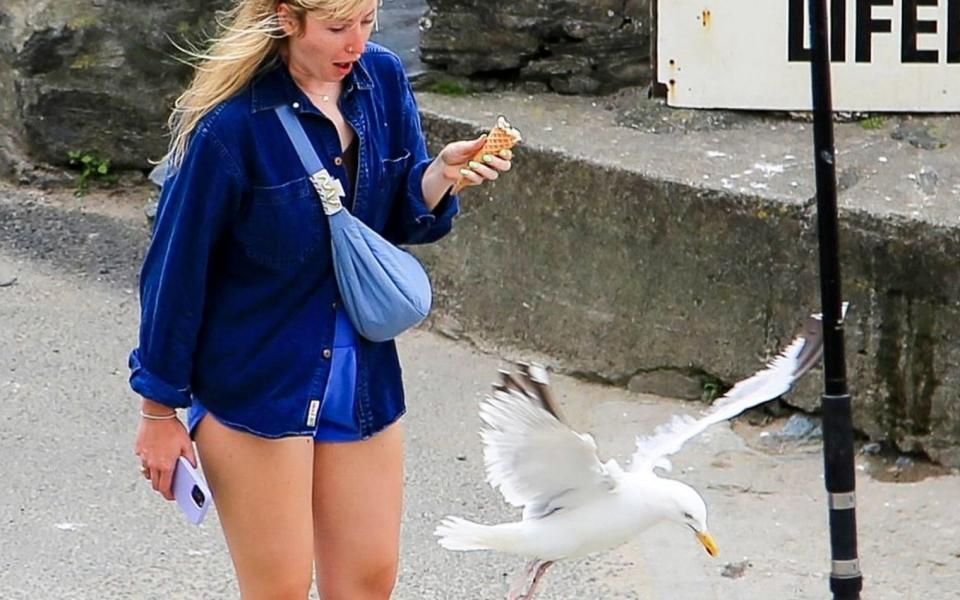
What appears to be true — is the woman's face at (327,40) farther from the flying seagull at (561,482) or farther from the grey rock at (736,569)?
the grey rock at (736,569)

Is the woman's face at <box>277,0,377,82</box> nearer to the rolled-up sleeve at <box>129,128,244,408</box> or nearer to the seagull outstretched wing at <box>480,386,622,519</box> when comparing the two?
the rolled-up sleeve at <box>129,128,244,408</box>

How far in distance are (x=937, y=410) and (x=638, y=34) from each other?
176 cm

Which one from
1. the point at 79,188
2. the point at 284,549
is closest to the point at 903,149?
the point at 284,549

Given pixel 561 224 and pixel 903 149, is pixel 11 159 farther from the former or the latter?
pixel 903 149

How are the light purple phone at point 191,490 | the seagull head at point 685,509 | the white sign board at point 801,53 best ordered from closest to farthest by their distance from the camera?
the light purple phone at point 191,490 < the seagull head at point 685,509 < the white sign board at point 801,53

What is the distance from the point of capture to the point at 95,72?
7148mm

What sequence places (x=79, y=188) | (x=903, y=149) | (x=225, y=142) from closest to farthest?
1. (x=225, y=142)
2. (x=903, y=149)
3. (x=79, y=188)

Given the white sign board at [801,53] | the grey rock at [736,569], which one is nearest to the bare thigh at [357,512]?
the grey rock at [736,569]

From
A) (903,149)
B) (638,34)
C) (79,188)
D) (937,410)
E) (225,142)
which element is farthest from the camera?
(79,188)

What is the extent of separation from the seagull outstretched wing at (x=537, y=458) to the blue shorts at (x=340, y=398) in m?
0.46

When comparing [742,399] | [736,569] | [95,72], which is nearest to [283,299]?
[742,399]

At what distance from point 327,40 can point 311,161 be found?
0.69ft

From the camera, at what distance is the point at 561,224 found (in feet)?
17.9

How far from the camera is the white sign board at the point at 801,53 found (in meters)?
5.32
